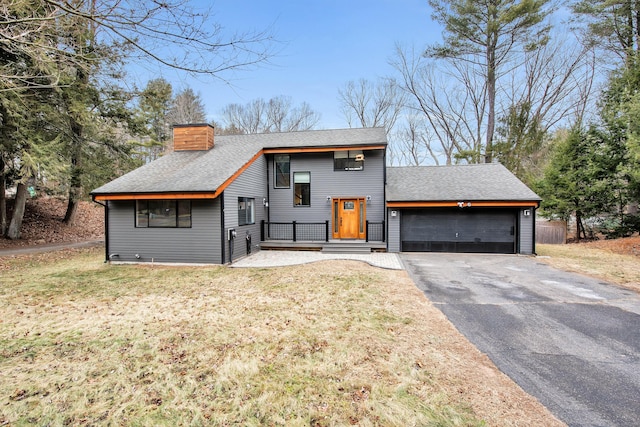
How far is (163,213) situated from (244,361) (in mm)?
7707

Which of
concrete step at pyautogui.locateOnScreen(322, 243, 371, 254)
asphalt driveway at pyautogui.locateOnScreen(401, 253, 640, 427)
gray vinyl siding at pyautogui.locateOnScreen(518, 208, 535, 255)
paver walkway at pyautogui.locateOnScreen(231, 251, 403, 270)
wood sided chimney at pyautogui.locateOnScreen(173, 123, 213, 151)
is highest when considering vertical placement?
wood sided chimney at pyautogui.locateOnScreen(173, 123, 213, 151)

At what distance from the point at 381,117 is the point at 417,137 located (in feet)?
12.5

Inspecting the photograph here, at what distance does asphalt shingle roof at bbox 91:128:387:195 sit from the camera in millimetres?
9539

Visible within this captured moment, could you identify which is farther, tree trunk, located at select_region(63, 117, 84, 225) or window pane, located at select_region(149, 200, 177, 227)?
tree trunk, located at select_region(63, 117, 84, 225)

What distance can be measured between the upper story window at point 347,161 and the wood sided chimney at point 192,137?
18.6 feet

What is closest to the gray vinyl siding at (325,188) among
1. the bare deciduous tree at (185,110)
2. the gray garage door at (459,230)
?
the gray garage door at (459,230)

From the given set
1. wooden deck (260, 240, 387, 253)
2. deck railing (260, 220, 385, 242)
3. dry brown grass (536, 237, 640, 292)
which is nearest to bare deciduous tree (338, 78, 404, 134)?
deck railing (260, 220, 385, 242)

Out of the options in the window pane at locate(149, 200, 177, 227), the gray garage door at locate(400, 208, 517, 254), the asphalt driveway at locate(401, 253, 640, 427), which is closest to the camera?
the asphalt driveway at locate(401, 253, 640, 427)

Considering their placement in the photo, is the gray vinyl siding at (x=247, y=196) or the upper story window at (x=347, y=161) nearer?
the gray vinyl siding at (x=247, y=196)

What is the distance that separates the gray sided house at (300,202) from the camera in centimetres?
962

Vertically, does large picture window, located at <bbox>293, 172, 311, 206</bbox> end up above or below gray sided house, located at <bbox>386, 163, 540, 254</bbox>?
above

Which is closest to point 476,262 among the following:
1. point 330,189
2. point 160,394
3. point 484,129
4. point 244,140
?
point 330,189

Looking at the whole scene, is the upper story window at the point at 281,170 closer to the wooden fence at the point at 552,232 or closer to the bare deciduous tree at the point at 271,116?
the wooden fence at the point at 552,232

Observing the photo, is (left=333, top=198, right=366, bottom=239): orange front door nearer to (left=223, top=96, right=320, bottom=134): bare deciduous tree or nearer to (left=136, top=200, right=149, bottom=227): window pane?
(left=136, top=200, right=149, bottom=227): window pane
